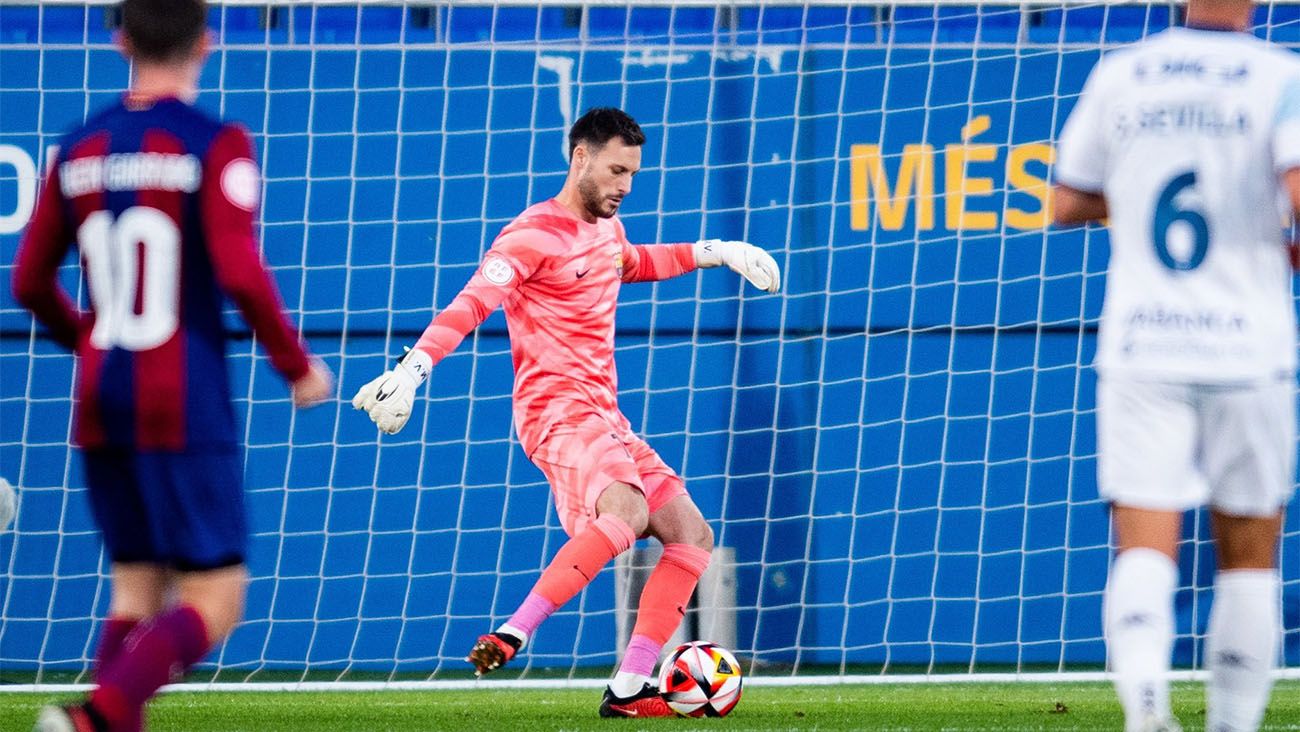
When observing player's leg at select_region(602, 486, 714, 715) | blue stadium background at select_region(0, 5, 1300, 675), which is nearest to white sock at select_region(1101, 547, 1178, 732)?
player's leg at select_region(602, 486, 714, 715)

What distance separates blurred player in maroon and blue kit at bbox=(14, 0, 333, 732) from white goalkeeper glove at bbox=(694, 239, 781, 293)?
2.67 m

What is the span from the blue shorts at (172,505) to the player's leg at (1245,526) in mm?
1577

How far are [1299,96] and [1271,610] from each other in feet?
2.76

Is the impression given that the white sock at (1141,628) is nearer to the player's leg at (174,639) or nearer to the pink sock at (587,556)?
the player's leg at (174,639)

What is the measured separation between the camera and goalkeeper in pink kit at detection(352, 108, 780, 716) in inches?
199

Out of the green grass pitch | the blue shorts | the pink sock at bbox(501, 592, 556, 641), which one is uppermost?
the blue shorts

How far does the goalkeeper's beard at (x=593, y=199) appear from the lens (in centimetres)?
531

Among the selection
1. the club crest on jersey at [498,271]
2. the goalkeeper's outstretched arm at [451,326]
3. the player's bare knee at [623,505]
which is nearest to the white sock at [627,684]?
the player's bare knee at [623,505]

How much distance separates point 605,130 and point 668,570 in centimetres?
126

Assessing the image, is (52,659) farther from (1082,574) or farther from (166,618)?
(166,618)

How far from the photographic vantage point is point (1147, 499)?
117 inches

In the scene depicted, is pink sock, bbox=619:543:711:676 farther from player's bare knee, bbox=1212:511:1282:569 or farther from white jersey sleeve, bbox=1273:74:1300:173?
white jersey sleeve, bbox=1273:74:1300:173

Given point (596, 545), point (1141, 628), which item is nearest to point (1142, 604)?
point (1141, 628)

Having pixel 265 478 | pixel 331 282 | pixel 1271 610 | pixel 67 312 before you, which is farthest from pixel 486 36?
pixel 1271 610
